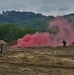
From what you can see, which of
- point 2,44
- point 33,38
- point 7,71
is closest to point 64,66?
point 7,71

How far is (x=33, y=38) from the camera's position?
74.1 metres

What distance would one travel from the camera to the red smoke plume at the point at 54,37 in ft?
244

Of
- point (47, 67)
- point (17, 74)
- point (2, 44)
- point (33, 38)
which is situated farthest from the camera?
point (33, 38)

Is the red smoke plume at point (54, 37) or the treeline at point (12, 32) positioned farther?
the treeline at point (12, 32)

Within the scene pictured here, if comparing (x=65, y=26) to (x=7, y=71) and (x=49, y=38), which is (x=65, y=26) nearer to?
(x=49, y=38)

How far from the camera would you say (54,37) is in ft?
251

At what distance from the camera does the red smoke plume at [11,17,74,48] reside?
7425cm

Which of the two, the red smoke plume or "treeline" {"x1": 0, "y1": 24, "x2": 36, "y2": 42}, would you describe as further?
"treeline" {"x1": 0, "y1": 24, "x2": 36, "y2": 42}

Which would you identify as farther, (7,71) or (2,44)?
(2,44)

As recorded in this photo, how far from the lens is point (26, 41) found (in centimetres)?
7475

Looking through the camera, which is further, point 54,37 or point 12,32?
point 12,32

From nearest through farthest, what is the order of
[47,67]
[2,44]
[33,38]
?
[47,67] < [2,44] < [33,38]

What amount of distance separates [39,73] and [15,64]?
208 inches

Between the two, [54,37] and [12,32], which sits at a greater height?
[12,32]
